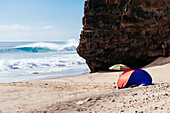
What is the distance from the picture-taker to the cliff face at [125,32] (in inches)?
746

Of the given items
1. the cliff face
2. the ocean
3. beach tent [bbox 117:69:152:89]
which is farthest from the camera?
the ocean

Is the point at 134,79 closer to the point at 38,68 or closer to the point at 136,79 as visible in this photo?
the point at 136,79

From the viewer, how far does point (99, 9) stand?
20.7m

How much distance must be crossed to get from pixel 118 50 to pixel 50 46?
63.2 metres

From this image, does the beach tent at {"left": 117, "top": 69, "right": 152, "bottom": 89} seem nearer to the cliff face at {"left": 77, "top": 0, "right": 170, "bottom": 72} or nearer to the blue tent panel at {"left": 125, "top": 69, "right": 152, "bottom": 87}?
the blue tent panel at {"left": 125, "top": 69, "right": 152, "bottom": 87}

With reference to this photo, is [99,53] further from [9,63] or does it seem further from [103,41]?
[9,63]

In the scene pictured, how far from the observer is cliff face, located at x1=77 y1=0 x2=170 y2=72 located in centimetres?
1894

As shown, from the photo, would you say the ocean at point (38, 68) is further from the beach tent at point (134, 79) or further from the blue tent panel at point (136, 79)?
the blue tent panel at point (136, 79)

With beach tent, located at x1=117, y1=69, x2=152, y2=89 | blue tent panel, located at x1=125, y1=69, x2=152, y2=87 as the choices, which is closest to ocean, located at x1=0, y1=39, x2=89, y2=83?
beach tent, located at x1=117, y1=69, x2=152, y2=89

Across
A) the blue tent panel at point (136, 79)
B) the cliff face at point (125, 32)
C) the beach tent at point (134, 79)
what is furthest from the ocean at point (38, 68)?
the blue tent panel at point (136, 79)

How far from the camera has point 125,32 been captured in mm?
19859

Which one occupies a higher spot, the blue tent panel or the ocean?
the blue tent panel

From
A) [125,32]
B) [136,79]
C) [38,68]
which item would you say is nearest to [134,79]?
[136,79]

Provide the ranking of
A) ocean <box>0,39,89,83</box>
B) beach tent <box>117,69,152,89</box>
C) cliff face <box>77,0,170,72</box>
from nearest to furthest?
beach tent <box>117,69,152,89</box> < cliff face <box>77,0,170,72</box> < ocean <box>0,39,89,83</box>
